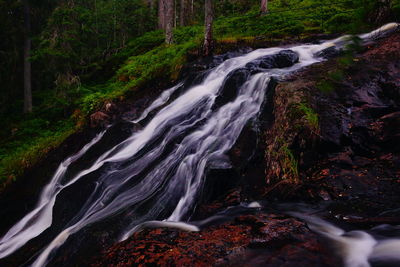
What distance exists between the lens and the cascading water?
18.6 ft

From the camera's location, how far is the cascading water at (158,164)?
566 centimetres

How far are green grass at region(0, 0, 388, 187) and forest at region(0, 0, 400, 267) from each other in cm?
9

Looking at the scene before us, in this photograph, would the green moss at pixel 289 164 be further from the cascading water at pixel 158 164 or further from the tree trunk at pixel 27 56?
the tree trunk at pixel 27 56

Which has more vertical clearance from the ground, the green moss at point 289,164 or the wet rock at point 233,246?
the green moss at point 289,164

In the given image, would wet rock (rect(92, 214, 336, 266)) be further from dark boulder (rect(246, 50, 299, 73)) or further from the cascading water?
dark boulder (rect(246, 50, 299, 73))

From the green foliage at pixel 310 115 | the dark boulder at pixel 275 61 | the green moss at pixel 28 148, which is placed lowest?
the green moss at pixel 28 148

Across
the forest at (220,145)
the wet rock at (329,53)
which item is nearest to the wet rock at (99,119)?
the forest at (220,145)

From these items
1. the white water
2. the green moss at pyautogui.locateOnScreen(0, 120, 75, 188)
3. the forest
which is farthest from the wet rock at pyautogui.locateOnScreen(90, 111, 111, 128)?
the white water

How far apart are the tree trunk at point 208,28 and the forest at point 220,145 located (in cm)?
4

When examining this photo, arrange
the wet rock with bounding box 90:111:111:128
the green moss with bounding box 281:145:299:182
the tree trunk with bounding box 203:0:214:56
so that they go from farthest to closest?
the tree trunk with bounding box 203:0:214:56
the wet rock with bounding box 90:111:111:128
the green moss with bounding box 281:145:299:182

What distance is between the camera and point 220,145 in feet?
20.9

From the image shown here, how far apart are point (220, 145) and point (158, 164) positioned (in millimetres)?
1487

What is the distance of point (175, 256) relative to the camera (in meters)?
3.37

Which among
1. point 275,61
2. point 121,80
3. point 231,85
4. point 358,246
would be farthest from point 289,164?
point 121,80
